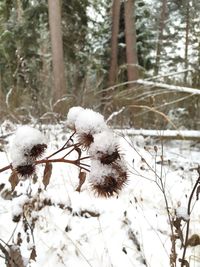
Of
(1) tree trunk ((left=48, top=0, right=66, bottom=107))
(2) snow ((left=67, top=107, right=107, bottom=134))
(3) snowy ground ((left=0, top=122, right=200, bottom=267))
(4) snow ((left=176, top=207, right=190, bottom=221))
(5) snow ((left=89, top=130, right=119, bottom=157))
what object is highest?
(1) tree trunk ((left=48, top=0, right=66, bottom=107))

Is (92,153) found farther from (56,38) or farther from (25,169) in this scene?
(56,38)

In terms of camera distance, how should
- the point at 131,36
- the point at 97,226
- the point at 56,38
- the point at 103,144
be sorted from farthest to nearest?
1. the point at 131,36
2. the point at 56,38
3. the point at 97,226
4. the point at 103,144

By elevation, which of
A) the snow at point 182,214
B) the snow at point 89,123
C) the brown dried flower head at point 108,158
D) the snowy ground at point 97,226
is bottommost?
the snowy ground at point 97,226

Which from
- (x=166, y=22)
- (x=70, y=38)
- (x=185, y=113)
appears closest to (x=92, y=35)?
(x=70, y=38)

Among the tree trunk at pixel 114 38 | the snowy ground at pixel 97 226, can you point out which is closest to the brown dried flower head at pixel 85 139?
the snowy ground at pixel 97 226

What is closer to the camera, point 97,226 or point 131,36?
point 97,226

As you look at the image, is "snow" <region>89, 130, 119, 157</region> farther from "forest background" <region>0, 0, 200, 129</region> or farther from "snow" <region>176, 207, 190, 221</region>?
"forest background" <region>0, 0, 200, 129</region>

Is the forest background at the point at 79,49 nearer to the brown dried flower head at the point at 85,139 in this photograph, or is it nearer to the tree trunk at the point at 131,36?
the tree trunk at the point at 131,36

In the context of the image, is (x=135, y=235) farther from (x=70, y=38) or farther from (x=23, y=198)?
(x=70, y=38)

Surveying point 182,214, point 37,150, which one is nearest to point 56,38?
point 182,214

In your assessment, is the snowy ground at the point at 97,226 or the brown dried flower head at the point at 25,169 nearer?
the brown dried flower head at the point at 25,169

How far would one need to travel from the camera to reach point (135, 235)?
9.87 feet

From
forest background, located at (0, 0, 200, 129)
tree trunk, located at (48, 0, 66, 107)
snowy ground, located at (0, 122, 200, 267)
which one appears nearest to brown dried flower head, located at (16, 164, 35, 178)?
snowy ground, located at (0, 122, 200, 267)

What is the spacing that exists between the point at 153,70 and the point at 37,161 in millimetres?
15002
